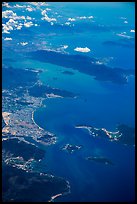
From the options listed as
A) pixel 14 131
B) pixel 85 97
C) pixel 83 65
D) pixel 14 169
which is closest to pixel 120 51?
pixel 83 65

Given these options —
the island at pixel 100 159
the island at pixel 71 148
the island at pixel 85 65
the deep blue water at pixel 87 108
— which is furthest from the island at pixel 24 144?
the island at pixel 85 65

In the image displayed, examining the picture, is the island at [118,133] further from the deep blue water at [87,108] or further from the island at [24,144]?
the island at [24,144]

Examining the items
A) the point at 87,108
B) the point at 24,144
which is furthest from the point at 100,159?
the point at 87,108

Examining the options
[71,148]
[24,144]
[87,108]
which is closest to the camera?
[24,144]

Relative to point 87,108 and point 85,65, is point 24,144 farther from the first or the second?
point 85,65

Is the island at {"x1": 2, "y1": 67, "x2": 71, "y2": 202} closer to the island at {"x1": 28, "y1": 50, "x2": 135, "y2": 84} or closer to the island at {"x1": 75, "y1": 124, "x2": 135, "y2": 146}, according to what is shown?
the island at {"x1": 75, "y1": 124, "x2": 135, "y2": 146}

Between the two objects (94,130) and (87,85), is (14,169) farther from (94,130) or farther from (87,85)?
(87,85)

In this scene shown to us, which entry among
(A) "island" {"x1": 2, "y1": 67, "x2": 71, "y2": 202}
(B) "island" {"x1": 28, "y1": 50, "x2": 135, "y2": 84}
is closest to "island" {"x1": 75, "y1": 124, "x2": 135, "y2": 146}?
(A) "island" {"x1": 2, "y1": 67, "x2": 71, "y2": 202}

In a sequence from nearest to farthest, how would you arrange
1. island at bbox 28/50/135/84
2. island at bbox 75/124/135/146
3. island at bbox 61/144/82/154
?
island at bbox 61/144/82/154 < island at bbox 75/124/135/146 < island at bbox 28/50/135/84
